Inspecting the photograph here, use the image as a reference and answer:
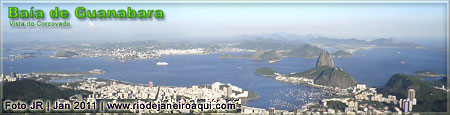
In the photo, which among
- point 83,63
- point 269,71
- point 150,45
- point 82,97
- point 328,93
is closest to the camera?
point 82,97

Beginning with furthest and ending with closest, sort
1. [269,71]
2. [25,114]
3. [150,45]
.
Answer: [150,45]
[269,71]
[25,114]

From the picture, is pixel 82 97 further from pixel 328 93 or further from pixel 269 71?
pixel 269 71

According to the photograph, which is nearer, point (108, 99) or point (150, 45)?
point (108, 99)

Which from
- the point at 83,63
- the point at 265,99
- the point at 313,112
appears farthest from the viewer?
the point at 83,63

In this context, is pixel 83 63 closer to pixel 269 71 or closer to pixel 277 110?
pixel 269 71

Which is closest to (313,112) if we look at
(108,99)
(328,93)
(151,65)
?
(328,93)

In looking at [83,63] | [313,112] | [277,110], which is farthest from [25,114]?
[83,63]

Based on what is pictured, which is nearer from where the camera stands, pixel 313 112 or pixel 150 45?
pixel 313 112

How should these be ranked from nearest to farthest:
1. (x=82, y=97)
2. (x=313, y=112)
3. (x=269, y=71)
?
(x=313, y=112), (x=82, y=97), (x=269, y=71)

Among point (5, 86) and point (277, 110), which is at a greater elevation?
point (5, 86)
